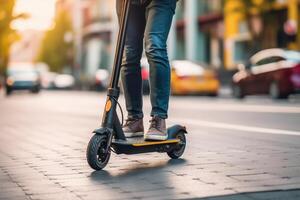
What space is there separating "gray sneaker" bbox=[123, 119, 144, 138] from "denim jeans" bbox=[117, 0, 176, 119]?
0.05m

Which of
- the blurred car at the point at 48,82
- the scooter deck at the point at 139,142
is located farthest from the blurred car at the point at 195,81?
the blurred car at the point at 48,82

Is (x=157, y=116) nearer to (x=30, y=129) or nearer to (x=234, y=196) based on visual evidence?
(x=234, y=196)

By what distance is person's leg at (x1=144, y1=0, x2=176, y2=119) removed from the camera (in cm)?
534

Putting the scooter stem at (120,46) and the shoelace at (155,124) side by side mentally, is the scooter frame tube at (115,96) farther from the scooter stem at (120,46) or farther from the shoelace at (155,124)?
the shoelace at (155,124)

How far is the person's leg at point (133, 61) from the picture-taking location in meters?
5.50

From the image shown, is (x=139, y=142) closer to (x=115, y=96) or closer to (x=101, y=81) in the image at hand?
(x=115, y=96)

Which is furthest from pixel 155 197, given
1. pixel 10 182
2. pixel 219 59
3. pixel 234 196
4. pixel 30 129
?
pixel 219 59

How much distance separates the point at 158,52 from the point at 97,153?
2.97ft

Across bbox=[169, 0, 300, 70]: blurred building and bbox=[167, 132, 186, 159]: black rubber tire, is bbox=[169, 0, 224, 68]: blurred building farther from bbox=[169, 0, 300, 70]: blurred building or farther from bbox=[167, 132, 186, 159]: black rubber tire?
bbox=[167, 132, 186, 159]: black rubber tire

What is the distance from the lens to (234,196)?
3.89 m

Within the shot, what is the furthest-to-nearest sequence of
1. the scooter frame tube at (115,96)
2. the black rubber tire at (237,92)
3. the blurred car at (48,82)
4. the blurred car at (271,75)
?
the blurred car at (48,82)
the black rubber tire at (237,92)
the blurred car at (271,75)
the scooter frame tube at (115,96)

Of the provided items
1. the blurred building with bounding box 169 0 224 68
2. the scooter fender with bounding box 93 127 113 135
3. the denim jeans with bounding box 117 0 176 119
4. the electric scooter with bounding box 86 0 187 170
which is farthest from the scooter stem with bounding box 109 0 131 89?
the blurred building with bounding box 169 0 224 68

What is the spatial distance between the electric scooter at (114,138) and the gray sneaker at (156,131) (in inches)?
1.5

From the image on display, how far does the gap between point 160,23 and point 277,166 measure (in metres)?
1.34
